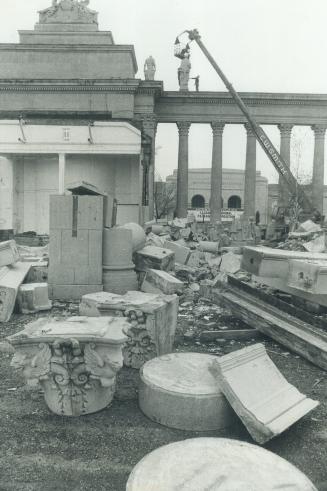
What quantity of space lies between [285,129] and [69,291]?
30752mm

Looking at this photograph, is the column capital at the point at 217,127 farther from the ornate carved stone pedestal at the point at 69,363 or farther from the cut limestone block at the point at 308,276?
the ornate carved stone pedestal at the point at 69,363

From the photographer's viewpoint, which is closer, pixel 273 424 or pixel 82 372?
pixel 273 424

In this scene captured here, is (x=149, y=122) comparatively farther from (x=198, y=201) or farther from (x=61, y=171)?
(x=198, y=201)

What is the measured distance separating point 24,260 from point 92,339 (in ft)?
21.6

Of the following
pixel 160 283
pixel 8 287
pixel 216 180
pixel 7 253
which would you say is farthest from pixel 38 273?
pixel 216 180

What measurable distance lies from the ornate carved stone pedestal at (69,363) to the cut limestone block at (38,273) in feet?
16.7

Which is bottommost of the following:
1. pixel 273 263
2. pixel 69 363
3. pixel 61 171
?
pixel 69 363

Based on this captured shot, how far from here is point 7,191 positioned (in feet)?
75.0

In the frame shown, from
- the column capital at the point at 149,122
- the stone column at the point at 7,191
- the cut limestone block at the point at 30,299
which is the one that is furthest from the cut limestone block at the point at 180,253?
the column capital at the point at 149,122

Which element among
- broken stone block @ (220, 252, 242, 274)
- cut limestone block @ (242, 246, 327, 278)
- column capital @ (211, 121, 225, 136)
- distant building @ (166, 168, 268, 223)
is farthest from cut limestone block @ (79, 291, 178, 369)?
distant building @ (166, 168, 268, 223)

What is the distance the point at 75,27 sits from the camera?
109ft

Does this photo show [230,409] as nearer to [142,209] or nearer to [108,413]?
[108,413]

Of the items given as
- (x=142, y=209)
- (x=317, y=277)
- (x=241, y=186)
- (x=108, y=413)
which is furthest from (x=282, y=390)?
(x=241, y=186)

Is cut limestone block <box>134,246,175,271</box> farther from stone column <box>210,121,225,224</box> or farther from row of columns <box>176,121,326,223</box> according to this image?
stone column <box>210,121,225,224</box>
